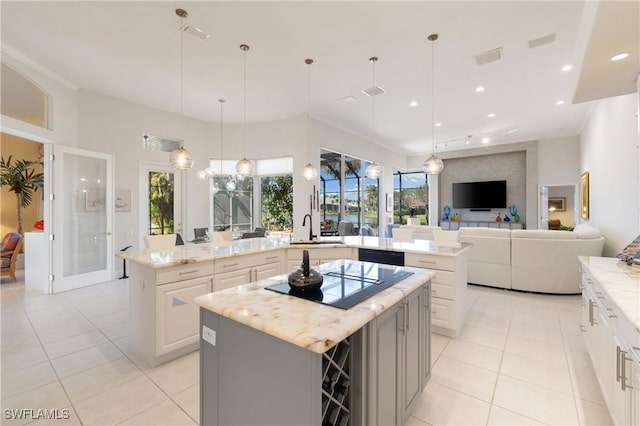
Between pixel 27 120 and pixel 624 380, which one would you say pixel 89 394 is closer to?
pixel 624 380

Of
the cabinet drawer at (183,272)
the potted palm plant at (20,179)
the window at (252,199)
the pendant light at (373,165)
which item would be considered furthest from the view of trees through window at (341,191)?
the potted palm plant at (20,179)

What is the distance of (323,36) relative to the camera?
3.38 metres

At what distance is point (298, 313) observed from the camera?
125 cm

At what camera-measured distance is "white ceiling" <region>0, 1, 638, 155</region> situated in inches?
115

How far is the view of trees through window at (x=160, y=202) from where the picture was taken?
19.8ft

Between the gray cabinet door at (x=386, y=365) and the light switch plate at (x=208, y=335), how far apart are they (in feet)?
2.57

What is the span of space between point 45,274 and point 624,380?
6.93 metres

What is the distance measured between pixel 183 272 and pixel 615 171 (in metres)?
6.01

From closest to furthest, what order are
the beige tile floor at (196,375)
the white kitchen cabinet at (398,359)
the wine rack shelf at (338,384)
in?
the wine rack shelf at (338,384) → the white kitchen cabinet at (398,359) → the beige tile floor at (196,375)

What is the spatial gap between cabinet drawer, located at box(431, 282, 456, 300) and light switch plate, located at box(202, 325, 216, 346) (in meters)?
2.47

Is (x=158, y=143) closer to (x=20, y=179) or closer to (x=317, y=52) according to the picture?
(x=20, y=179)

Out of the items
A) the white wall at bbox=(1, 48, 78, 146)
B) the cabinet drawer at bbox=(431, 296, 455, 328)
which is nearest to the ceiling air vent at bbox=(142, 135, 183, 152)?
the white wall at bbox=(1, 48, 78, 146)

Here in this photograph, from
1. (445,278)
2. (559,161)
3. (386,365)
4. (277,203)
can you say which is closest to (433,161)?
(445,278)

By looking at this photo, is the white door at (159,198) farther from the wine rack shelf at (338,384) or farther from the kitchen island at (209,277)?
the wine rack shelf at (338,384)
